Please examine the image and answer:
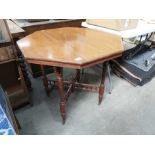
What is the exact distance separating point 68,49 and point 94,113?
2.71ft

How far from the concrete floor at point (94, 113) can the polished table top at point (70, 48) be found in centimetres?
74

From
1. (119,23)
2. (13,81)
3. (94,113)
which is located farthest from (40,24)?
(94,113)

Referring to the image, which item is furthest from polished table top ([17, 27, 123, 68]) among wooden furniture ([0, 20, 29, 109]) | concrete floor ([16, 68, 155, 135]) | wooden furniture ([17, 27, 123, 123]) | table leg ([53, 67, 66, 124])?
concrete floor ([16, 68, 155, 135])

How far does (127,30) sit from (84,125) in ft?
3.70

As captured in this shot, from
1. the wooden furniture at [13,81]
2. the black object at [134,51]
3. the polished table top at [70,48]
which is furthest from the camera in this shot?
the black object at [134,51]

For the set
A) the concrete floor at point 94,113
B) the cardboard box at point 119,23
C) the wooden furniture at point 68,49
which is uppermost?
the cardboard box at point 119,23

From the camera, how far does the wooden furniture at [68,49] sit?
1048mm

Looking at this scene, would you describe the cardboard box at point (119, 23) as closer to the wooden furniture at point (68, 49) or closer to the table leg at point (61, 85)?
the wooden furniture at point (68, 49)

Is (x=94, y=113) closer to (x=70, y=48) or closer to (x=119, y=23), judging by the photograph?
(x=70, y=48)

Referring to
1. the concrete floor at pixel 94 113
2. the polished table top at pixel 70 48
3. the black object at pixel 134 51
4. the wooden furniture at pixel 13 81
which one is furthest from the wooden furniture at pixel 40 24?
the black object at pixel 134 51

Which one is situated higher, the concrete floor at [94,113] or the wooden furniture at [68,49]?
the wooden furniture at [68,49]

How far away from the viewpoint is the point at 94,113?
166cm

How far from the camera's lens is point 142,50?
2459 mm
